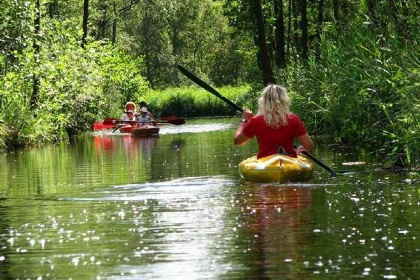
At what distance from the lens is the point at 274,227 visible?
404 inches

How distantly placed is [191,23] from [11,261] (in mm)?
91333

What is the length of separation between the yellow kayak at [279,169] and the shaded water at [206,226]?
201 mm

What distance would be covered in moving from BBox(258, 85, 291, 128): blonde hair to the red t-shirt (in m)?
0.10

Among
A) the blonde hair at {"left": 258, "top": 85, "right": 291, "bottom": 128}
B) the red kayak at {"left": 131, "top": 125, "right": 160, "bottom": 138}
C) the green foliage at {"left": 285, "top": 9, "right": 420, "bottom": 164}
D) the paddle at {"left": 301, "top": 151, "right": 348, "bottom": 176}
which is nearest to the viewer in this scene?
the green foliage at {"left": 285, "top": 9, "right": 420, "bottom": 164}

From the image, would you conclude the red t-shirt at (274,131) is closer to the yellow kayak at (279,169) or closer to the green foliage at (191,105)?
the yellow kayak at (279,169)

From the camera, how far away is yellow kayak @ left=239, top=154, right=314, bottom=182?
14750mm

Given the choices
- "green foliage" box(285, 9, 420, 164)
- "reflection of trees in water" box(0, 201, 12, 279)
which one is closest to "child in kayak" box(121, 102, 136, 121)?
"green foliage" box(285, 9, 420, 164)

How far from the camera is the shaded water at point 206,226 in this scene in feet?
26.8

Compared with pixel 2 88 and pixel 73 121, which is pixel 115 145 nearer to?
pixel 2 88

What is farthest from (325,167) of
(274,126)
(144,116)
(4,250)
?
(144,116)

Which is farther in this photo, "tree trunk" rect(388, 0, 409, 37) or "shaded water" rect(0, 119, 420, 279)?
"tree trunk" rect(388, 0, 409, 37)

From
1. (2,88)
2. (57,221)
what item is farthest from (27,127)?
(57,221)

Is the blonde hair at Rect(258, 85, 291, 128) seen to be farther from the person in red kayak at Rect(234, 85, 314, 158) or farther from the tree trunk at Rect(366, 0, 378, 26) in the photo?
the tree trunk at Rect(366, 0, 378, 26)

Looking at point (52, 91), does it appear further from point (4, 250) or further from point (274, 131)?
point (4, 250)
